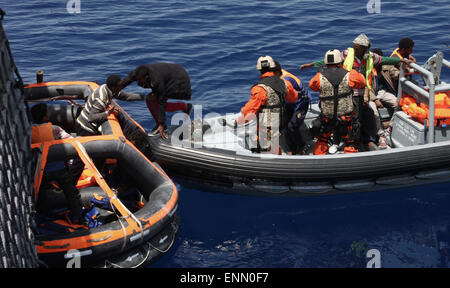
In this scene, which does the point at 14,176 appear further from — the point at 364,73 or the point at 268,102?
the point at 364,73

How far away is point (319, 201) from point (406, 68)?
2206 millimetres

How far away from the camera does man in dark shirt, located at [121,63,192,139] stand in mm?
7203

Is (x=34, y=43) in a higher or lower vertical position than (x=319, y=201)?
higher

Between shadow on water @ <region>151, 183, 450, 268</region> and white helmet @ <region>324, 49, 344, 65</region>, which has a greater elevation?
white helmet @ <region>324, 49, 344, 65</region>

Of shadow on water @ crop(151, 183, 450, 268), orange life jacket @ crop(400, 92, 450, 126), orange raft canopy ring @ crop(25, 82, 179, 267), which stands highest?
orange life jacket @ crop(400, 92, 450, 126)

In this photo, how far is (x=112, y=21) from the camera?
14594mm

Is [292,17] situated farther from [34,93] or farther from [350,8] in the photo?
[34,93]

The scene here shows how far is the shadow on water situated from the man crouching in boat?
3.04 ft

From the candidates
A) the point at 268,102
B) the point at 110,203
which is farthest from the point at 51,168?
the point at 268,102

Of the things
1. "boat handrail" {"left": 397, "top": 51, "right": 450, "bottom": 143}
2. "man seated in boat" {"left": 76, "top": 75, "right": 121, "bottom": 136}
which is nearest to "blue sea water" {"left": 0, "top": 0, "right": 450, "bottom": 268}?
"boat handrail" {"left": 397, "top": 51, "right": 450, "bottom": 143}

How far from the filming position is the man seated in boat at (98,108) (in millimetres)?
7133

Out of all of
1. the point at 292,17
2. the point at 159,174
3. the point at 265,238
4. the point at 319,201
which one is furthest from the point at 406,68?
the point at 292,17

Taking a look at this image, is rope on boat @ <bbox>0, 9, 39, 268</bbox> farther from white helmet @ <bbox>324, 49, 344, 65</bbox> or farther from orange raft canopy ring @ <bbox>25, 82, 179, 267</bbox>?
white helmet @ <bbox>324, 49, 344, 65</bbox>

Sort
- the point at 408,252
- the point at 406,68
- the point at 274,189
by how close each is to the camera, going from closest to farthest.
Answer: the point at 408,252 → the point at 274,189 → the point at 406,68
